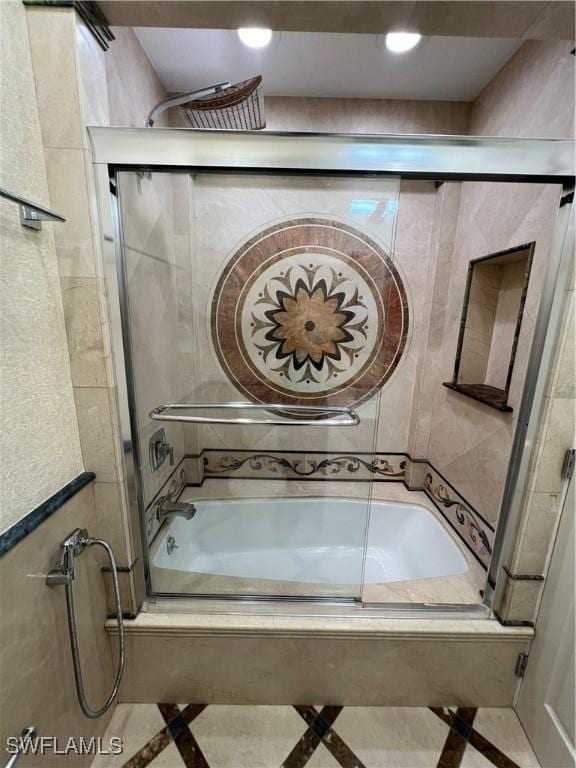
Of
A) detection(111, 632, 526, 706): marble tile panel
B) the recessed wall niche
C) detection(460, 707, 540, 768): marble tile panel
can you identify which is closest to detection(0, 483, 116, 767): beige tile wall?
detection(111, 632, 526, 706): marble tile panel

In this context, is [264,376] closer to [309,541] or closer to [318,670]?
[309,541]

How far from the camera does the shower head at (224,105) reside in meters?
1.13

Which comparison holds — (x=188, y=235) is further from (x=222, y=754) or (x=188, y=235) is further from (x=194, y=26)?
(x=222, y=754)

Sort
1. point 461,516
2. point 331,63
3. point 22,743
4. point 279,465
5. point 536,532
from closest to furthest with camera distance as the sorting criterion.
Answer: point 22,743 → point 536,532 → point 331,63 → point 461,516 → point 279,465

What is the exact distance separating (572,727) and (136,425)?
1604 millimetres

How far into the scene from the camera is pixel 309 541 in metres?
1.64

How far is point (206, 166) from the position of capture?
0.83m

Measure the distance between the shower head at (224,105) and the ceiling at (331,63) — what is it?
7.0 inches

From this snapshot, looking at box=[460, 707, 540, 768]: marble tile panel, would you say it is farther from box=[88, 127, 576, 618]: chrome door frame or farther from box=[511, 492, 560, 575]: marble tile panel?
box=[88, 127, 576, 618]: chrome door frame

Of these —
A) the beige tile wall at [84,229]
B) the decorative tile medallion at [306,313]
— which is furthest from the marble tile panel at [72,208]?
the decorative tile medallion at [306,313]

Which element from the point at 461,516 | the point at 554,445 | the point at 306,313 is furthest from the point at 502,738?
the point at 306,313

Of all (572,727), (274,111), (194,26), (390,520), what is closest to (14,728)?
(572,727)

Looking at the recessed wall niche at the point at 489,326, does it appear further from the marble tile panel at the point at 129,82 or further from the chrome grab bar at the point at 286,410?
the marble tile panel at the point at 129,82

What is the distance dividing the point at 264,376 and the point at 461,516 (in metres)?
1.25
